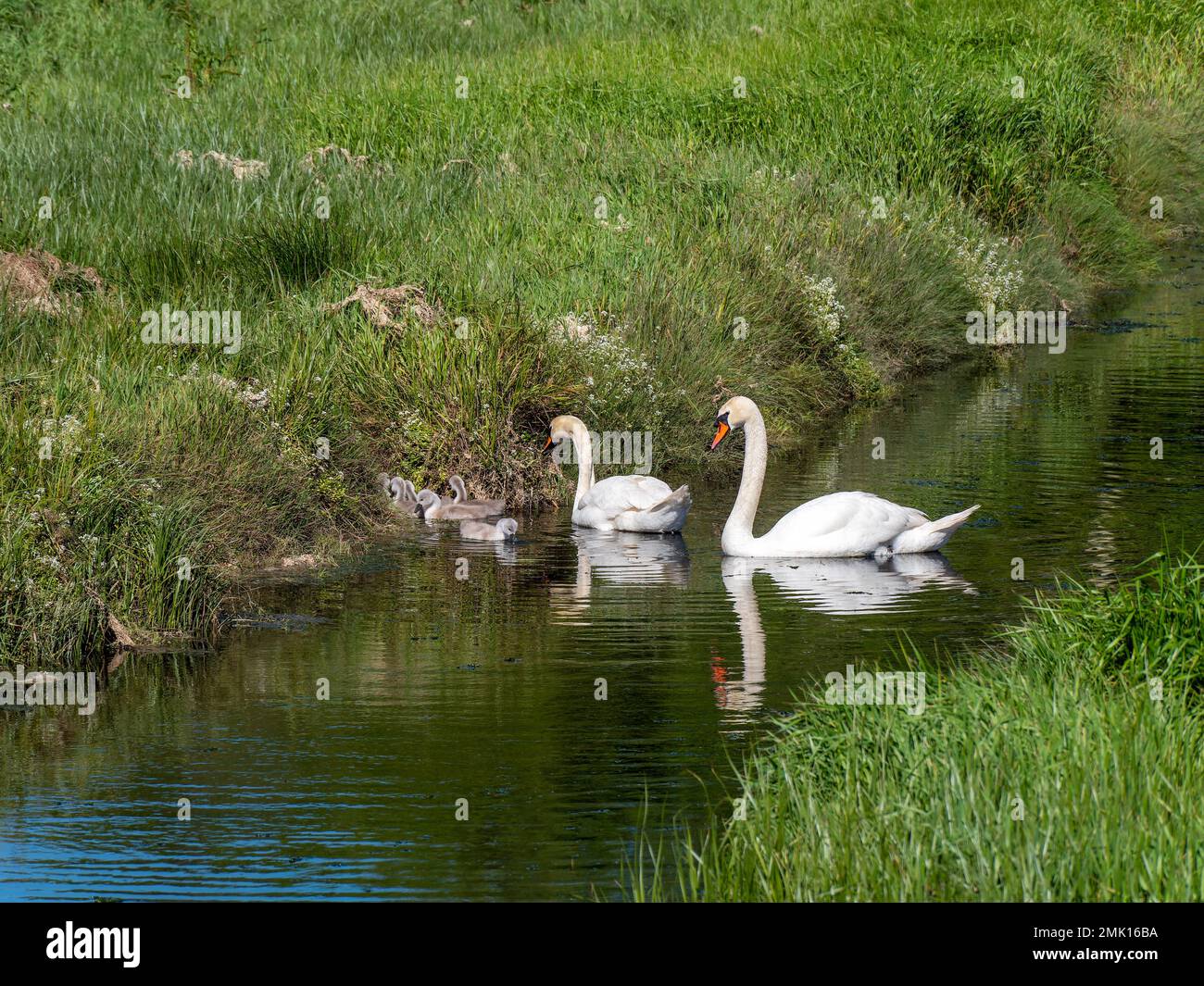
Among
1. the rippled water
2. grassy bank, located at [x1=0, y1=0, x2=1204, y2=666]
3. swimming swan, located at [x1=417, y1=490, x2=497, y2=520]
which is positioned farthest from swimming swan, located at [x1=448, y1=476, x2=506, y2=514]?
grassy bank, located at [x1=0, y1=0, x2=1204, y2=666]

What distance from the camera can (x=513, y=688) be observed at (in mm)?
10469

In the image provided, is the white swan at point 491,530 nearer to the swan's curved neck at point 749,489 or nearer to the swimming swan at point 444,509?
the swimming swan at point 444,509

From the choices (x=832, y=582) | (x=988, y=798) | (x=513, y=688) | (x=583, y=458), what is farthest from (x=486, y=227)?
(x=988, y=798)

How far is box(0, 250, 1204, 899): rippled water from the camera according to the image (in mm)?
7938

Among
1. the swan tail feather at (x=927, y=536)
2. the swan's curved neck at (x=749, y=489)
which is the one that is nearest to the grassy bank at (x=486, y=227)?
the swan's curved neck at (x=749, y=489)

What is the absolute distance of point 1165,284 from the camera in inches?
1109

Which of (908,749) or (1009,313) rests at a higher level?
(1009,313)

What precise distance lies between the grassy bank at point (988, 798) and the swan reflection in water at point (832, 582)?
277cm

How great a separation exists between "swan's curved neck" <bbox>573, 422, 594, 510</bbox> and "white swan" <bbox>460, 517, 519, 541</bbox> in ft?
2.55

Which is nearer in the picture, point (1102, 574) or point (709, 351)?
point (1102, 574)

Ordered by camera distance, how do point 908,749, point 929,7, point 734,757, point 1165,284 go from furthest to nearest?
point 929,7
point 1165,284
point 734,757
point 908,749

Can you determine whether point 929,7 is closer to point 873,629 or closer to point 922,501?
point 922,501
